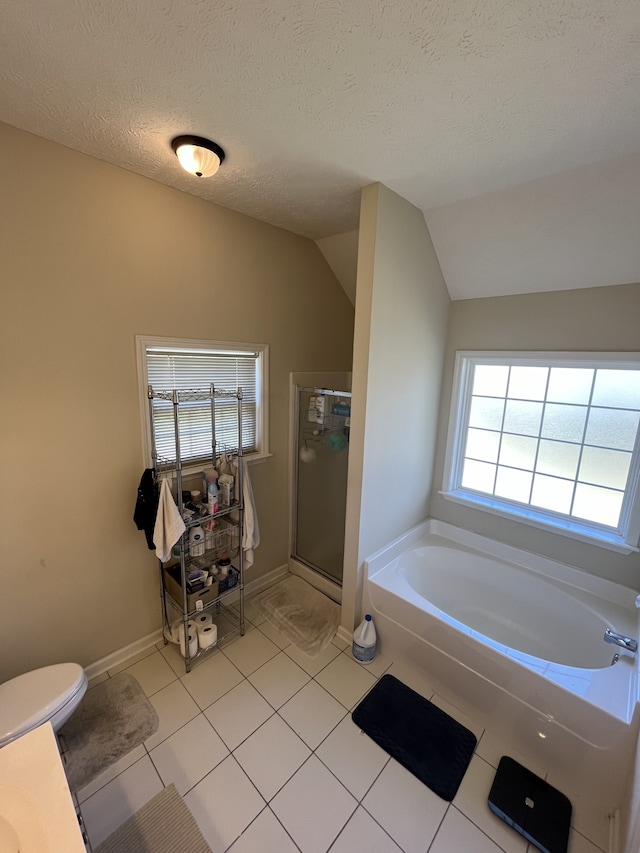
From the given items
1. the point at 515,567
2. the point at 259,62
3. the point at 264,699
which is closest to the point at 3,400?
the point at 259,62

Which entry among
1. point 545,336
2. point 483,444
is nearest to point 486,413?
point 483,444

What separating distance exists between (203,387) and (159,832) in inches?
78.0

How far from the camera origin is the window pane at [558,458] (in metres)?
2.20

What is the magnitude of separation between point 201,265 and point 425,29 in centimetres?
146

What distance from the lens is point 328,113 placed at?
1263mm

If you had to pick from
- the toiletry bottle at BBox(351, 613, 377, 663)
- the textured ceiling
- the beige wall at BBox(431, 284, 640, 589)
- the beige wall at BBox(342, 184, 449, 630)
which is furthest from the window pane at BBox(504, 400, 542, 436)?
the toiletry bottle at BBox(351, 613, 377, 663)

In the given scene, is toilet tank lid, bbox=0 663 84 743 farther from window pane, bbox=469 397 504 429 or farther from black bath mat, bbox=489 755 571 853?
window pane, bbox=469 397 504 429

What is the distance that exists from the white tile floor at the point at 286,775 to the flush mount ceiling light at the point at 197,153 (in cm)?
257

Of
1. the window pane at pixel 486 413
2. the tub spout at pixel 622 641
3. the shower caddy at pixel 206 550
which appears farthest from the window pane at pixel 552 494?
the shower caddy at pixel 206 550

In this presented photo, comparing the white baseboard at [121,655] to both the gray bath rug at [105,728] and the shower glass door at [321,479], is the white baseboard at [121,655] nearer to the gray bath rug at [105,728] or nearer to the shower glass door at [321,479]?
the gray bath rug at [105,728]

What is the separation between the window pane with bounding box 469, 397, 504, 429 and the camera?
248 cm

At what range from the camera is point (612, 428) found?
2.06 m

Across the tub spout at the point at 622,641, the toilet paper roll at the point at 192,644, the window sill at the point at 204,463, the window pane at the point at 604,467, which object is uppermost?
the window pane at the point at 604,467

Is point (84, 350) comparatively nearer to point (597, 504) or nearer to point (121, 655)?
point (121, 655)
